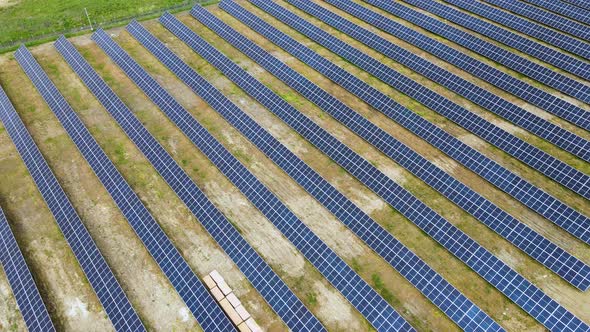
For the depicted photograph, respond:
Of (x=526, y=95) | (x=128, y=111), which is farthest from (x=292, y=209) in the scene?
(x=526, y=95)

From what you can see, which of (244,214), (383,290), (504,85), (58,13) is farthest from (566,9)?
(58,13)

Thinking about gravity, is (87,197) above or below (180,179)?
below

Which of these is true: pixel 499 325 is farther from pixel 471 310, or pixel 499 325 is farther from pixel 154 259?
pixel 154 259

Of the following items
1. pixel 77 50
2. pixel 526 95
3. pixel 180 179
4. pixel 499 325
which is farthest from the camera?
pixel 77 50

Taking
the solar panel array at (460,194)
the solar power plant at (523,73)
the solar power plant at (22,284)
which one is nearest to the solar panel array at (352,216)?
the solar panel array at (460,194)

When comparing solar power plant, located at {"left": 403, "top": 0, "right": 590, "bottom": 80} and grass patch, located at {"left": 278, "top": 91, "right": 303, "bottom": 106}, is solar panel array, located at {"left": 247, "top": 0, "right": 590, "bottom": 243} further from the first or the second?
solar power plant, located at {"left": 403, "top": 0, "right": 590, "bottom": 80}
